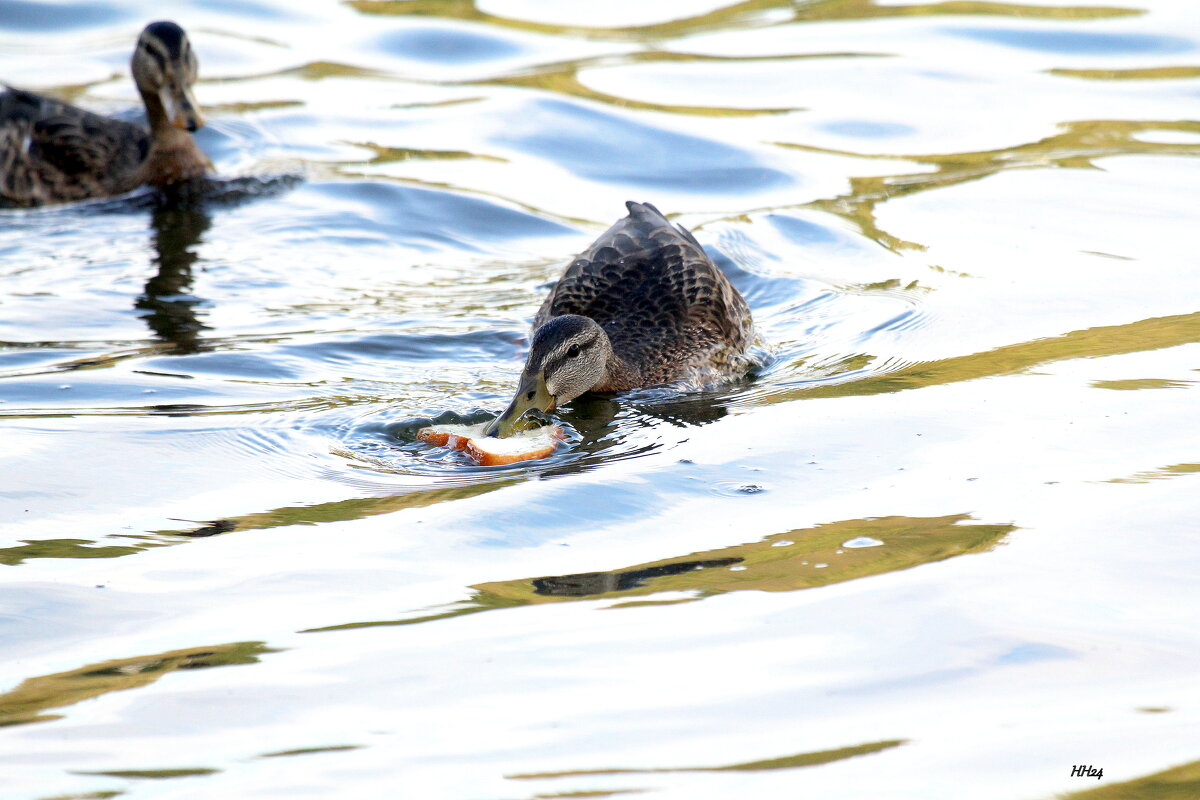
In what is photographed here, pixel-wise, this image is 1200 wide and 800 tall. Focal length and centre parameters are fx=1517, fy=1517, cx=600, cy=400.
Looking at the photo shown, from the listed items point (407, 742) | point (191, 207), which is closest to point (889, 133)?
point (191, 207)

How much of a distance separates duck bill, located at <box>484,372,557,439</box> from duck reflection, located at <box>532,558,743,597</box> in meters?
1.78

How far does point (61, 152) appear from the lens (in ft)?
39.7

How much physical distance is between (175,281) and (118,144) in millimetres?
3370

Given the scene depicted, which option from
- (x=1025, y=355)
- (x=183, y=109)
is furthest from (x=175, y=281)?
(x=1025, y=355)

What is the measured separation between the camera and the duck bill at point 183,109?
11.6 meters

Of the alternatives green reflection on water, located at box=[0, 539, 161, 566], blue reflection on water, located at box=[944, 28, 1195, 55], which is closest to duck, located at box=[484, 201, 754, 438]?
green reflection on water, located at box=[0, 539, 161, 566]

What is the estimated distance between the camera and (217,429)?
675 centimetres

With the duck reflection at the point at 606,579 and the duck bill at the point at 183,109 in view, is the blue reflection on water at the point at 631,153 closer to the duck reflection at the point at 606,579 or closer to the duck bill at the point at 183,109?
the duck bill at the point at 183,109

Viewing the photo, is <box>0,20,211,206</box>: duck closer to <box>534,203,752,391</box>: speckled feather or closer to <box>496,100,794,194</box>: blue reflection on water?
<box>496,100,794,194</box>: blue reflection on water

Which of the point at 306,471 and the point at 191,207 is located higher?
the point at 191,207

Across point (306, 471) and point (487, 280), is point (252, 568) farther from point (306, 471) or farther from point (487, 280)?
point (487, 280)

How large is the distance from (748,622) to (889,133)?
27.7 ft

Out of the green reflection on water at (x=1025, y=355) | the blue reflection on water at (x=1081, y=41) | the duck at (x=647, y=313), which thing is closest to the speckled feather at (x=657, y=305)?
the duck at (x=647, y=313)

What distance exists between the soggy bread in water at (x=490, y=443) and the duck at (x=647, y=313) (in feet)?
2.56
